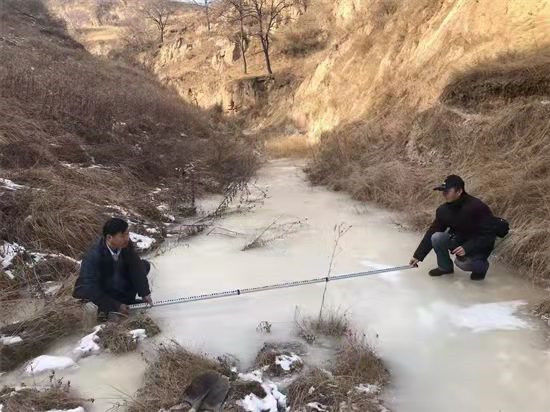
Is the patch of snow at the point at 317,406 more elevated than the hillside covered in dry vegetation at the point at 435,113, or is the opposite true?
the hillside covered in dry vegetation at the point at 435,113

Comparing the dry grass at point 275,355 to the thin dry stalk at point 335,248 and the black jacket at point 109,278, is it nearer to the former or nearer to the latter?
the thin dry stalk at point 335,248

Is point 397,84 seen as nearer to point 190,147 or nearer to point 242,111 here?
point 190,147

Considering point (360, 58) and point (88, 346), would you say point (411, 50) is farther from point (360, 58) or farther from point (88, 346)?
point (88, 346)

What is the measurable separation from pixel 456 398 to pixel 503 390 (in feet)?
1.14

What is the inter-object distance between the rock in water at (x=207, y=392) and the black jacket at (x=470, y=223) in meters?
2.99

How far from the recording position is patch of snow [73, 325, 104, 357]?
14.3 ft

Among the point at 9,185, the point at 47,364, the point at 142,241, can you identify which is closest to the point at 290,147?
the point at 142,241

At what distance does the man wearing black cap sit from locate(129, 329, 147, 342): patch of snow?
2845 mm

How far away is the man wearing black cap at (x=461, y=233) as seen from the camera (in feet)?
17.4

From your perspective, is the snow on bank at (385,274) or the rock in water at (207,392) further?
the snow on bank at (385,274)

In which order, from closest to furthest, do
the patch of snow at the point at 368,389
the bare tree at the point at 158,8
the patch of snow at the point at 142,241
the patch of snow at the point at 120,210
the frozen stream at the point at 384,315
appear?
1. the patch of snow at the point at 368,389
2. the frozen stream at the point at 384,315
3. the patch of snow at the point at 142,241
4. the patch of snow at the point at 120,210
5. the bare tree at the point at 158,8

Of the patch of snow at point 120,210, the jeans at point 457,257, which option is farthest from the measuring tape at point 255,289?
the patch of snow at point 120,210

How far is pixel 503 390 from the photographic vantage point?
372 cm

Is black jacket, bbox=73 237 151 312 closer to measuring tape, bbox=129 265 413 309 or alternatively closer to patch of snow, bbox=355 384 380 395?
measuring tape, bbox=129 265 413 309
